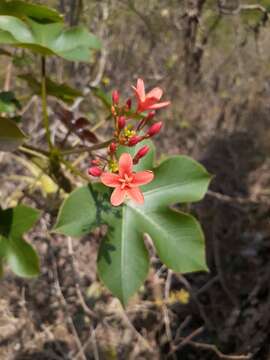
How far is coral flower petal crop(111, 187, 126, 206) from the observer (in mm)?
1232

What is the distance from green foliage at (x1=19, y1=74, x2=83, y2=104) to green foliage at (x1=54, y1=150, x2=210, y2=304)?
17.5 inches

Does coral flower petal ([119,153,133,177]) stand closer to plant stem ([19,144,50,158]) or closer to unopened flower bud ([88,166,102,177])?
unopened flower bud ([88,166,102,177])

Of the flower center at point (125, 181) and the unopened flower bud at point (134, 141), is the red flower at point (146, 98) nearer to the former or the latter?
the unopened flower bud at point (134, 141)

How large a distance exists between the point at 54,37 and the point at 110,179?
71 centimetres

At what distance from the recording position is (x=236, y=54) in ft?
13.0

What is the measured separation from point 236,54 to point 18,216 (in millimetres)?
2992

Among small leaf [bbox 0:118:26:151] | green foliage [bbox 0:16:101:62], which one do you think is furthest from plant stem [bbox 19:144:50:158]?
green foliage [bbox 0:16:101:62]

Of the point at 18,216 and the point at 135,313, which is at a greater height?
the point at 18,216

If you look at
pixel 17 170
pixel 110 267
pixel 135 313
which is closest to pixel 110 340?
pixel 135 313

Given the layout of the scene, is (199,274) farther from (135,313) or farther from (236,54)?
(236,54)

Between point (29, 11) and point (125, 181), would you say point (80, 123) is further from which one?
point (125, 181)

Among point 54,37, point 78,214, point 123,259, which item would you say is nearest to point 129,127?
point 78,214

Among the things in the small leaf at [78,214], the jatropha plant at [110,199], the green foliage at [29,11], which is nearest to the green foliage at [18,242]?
the jatropha plant at [110,199]

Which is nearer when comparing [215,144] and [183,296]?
[183,296]
